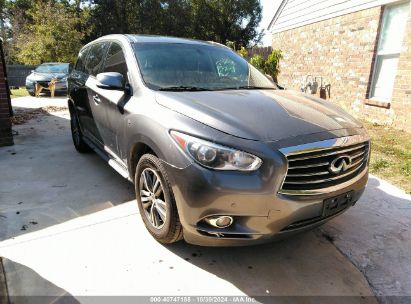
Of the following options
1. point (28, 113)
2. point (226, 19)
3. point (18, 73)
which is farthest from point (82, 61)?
point (226, 19)

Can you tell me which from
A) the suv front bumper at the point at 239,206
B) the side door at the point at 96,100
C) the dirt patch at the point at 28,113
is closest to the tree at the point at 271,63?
the dirt patch at the point at 28,113

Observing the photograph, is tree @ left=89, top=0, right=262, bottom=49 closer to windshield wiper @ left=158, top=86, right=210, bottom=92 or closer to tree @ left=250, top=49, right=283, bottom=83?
tree @ left=250, top=49, right=283, bottom=83

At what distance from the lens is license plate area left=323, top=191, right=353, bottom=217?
2.44 m

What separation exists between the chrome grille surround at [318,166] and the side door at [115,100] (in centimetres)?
168

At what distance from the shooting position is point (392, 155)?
5.28m

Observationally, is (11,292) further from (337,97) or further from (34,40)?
(34,40)

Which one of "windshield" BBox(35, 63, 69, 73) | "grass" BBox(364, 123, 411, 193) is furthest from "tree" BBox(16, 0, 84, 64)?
"grass" BBox(364, 123, 411, 193)

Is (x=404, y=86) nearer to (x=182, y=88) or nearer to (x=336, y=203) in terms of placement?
(x=336, y=203)

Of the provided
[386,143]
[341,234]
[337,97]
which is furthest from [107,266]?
[337,97]

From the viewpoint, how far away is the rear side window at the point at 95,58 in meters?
4.24

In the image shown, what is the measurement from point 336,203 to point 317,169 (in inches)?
14.0

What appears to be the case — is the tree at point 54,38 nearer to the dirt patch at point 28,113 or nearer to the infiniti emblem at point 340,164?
the dirt patch at point 28,113

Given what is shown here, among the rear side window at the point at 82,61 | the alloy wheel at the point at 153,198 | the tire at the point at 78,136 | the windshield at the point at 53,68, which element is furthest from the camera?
the windshield at the point at 53,68

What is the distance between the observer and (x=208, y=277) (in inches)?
100
